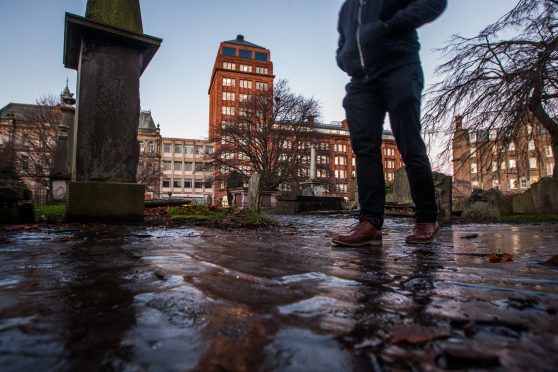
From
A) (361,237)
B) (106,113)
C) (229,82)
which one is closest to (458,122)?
(361,237)

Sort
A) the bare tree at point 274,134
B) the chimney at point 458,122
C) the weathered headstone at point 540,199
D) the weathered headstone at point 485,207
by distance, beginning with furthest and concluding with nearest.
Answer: the bare tree at point 274,134 → the weathered headstone at point 540,199 → the weathered headstone at point 485,207 → the chimney at point 458,122

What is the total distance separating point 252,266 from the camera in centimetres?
147

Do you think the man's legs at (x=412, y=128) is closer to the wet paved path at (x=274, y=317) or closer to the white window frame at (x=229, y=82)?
the wet paved path at (x=274, y=317)

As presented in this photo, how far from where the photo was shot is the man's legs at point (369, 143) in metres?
2.72

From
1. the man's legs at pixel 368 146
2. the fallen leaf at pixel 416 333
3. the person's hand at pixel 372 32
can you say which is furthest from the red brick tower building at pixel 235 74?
the fallen leaf at pixel 416 333

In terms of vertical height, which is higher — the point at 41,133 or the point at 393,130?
the point at 41,133

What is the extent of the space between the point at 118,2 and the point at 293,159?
26192 millimetres

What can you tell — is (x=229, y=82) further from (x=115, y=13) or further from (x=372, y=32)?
(x=372, y=32)

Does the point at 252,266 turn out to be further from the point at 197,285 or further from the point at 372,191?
the point at 372,191

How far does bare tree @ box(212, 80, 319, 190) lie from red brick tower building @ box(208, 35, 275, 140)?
36.4 m

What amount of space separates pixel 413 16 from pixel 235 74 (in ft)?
227

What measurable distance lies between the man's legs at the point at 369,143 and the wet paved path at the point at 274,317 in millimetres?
1248

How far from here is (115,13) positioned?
14.6 ft

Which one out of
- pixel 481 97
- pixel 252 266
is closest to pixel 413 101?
pixel 252 266
